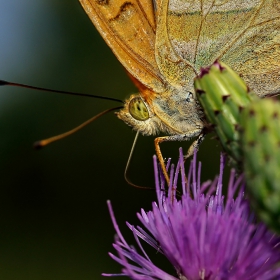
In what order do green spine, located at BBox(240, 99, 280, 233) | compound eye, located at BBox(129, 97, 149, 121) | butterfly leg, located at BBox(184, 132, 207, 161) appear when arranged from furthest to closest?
1. compound eye, located at BBox(129, 97, 149, 121)
2. butterfly leg, located at BBox(184, 132, 207, 161)
3. green spine, located at BBox(240, 99, 280, 233)

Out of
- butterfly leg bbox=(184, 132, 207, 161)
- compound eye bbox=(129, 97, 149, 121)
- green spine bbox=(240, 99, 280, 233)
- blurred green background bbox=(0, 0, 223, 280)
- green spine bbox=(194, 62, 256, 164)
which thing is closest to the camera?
green spine bbox=(240, 99, 280, 233)

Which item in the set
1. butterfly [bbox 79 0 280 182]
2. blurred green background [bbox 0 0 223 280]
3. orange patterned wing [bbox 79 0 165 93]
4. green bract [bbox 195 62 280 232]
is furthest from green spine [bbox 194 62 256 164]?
blurred green background [bbox 0 0 223 280]

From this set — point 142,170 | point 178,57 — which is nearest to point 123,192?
point 142,170

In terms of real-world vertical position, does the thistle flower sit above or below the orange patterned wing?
below

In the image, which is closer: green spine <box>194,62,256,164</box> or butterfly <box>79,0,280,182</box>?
green spine <box>194,62,256,164</box>

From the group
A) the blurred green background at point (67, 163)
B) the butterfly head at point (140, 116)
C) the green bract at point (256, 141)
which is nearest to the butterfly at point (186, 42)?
the butterfly head at point (140, 116)

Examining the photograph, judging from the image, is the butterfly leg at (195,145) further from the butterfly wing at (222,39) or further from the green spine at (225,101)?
the green spine at (225,101)

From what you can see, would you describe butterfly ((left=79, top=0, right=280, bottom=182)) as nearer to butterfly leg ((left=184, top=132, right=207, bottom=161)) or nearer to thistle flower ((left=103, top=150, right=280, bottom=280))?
butterfly leg ((left=184, top=132, right=207, bottom=161))
